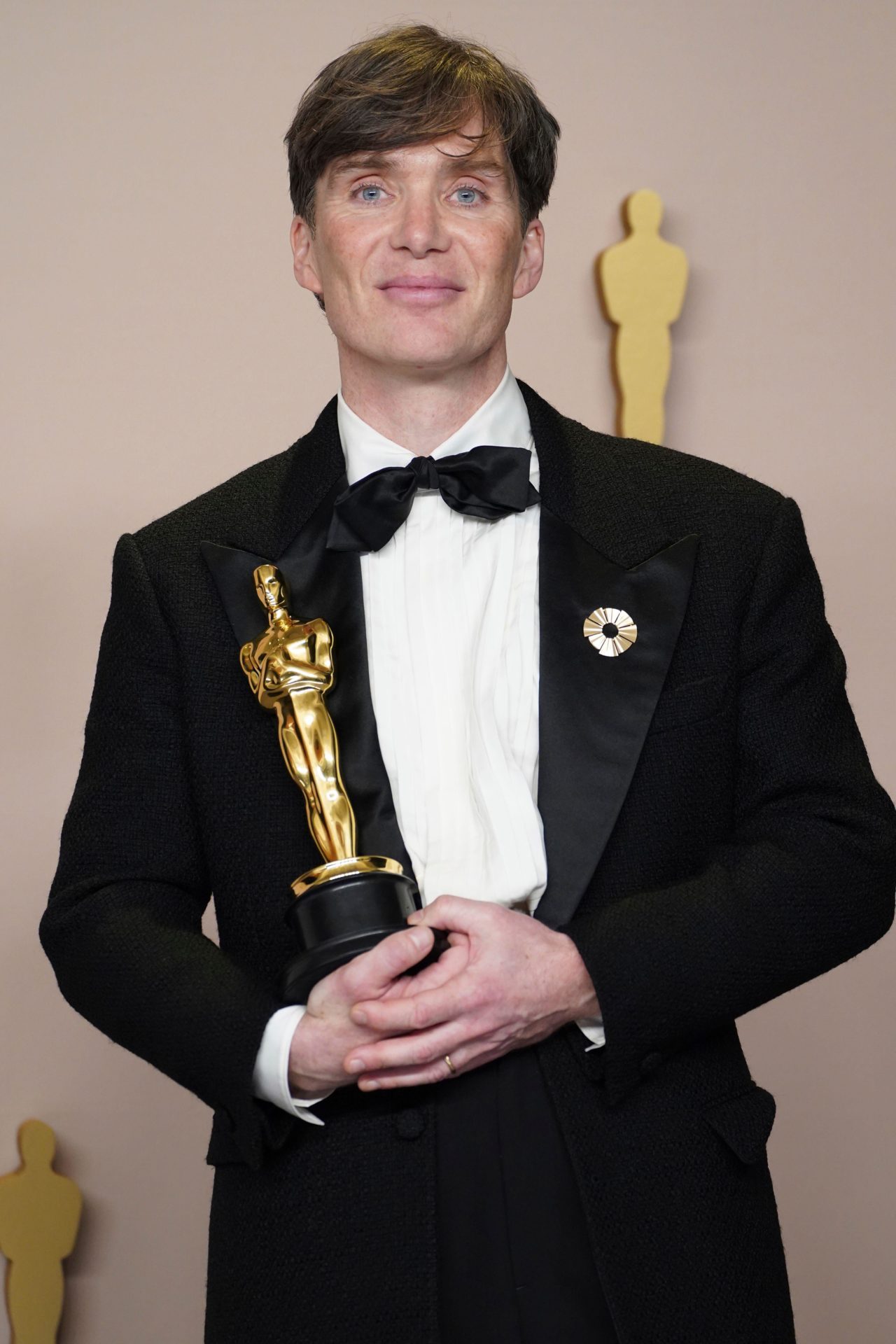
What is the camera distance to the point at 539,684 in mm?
1686

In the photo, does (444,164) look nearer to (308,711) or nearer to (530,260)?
(530,260)

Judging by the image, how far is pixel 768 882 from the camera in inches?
62.3

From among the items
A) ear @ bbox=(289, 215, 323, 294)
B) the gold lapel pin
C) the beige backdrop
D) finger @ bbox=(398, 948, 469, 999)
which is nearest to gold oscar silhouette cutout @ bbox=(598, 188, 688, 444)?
the beige backdrop

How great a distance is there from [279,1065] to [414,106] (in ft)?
3.41

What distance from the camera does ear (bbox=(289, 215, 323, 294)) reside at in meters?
1.97

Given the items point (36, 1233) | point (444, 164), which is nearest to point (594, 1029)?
point (444, 164)

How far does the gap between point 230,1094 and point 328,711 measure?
39 centimetres

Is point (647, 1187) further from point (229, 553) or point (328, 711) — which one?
point (229, 553)

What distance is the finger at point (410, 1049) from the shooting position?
148 centimetres

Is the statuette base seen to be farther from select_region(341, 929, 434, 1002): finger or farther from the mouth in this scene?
the mouth

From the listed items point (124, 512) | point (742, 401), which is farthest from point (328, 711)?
point (742, 401)

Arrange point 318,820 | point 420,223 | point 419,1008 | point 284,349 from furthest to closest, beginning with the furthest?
1. point 284,349
2. point 420,223
3. point 318,820
4. point 419,1008

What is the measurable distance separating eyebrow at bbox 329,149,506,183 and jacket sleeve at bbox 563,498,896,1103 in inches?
20.9

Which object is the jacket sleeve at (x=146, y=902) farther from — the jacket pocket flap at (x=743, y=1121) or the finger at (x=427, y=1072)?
the jacket pocket flap at (x=743, y=1121)
